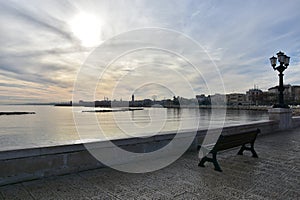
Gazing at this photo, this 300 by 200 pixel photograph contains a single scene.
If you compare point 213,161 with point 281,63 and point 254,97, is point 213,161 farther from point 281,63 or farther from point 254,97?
point 254,97

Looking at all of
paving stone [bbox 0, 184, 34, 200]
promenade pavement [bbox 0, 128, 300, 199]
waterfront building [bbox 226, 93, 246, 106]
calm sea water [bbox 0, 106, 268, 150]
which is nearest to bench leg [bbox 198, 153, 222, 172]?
promenade pavement [bbox 0, 128, 300, 199]

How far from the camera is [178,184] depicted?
3828mm

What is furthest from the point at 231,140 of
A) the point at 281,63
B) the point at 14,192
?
the point at 281,63

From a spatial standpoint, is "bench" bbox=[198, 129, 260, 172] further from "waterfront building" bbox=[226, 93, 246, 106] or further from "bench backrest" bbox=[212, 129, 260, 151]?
"waterfront building" bbox=[226, 93, 246, 106]

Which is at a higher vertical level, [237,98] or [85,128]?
[237,98]

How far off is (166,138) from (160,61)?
568 centimetres

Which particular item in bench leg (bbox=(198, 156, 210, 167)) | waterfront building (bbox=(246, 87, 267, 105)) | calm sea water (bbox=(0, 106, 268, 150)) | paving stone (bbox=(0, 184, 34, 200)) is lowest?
calm sea water (bbox=(0, 106, 268, 150))

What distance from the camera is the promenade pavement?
3.35 m

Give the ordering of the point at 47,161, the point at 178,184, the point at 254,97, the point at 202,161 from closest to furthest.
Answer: the point at 178,184, the point at 47,161, the point at 202,161, the point at 254,97

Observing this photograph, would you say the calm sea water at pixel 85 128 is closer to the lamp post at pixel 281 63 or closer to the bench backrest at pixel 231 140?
the bench backrest at pixel 231 140

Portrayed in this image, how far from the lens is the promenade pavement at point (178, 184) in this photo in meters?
3.35

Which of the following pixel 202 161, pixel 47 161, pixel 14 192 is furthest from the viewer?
pixel 202 161

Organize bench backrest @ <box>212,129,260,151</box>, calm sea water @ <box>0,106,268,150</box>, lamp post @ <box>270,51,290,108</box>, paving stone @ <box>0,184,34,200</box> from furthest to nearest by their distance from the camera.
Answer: calm sea water @ <box>0,106,268,150</box> → lamp post @ <box>270,51,290,108</box> → bench backrest @ <box>212,129,260,151</box> → paving stone @ <box>0,184,34,200</box>

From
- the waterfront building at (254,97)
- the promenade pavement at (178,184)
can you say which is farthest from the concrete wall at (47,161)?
the waterfront building at (254,97)
